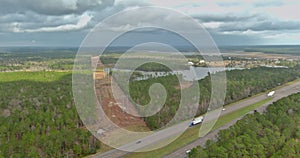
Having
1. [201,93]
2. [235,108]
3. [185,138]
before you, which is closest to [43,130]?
[185,138]

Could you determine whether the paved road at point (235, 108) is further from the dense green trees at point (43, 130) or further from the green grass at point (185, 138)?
the dense green trees at point (43, 130)

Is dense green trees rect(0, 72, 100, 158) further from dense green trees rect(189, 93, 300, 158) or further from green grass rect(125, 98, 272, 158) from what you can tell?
dense green trees rect(189, 93, 300, 158)

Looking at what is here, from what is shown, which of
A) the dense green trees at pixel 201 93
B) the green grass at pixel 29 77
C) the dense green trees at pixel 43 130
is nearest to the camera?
the dense green trees at pixel 43 130

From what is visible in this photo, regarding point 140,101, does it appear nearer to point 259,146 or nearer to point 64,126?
point 64,126

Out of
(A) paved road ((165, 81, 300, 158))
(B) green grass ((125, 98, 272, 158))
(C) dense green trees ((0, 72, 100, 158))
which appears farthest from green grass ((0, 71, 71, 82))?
(B) green grass ((125, 98, 272, 158))

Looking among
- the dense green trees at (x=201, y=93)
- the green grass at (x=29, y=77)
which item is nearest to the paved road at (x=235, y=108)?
the dense green trees at (x=201, y=93)

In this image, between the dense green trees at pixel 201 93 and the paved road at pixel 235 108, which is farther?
the dense green trees at pixel 201 93

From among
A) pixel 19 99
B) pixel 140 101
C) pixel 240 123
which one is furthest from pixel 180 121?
pixel 19 99

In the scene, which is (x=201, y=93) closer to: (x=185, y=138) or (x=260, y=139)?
(x=185, y=138)
